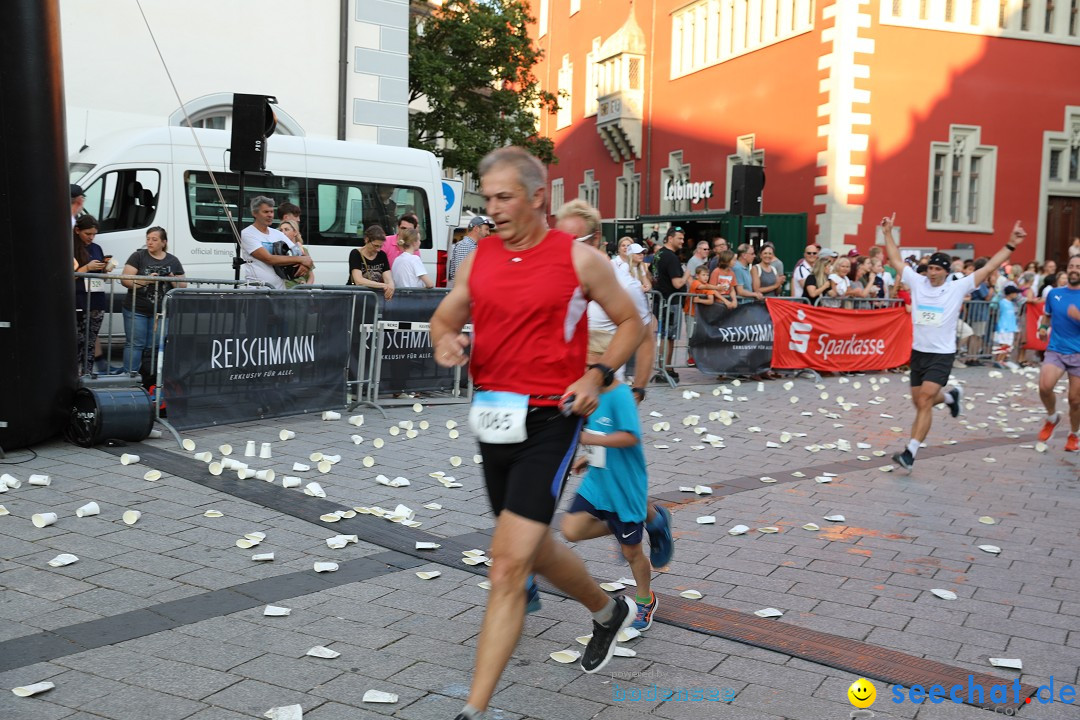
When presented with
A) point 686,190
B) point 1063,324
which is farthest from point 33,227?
point 686,190

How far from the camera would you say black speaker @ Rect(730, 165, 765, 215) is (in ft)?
52.4

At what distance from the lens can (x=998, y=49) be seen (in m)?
27.5

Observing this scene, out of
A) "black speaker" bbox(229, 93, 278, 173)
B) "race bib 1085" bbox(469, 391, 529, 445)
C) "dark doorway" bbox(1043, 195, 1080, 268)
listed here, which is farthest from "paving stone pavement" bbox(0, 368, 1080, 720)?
"dark doorway" bbox(1043, 195, 1080, 268)

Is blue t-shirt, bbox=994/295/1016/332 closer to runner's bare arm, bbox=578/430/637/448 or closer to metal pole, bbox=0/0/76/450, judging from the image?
metal pole, bbox=0/0/76/450

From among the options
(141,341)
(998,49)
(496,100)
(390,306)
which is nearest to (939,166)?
(998,49)

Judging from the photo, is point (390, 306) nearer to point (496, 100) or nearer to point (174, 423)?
point (174, 423)

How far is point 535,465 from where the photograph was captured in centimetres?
352

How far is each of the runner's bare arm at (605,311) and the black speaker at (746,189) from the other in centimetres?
1266

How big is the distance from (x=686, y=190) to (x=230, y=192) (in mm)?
22000

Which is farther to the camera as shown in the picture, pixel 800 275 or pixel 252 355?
pixel 800 275

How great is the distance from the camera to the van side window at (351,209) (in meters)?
15.2

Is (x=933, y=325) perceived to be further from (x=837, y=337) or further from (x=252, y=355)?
(x=837, y=337)

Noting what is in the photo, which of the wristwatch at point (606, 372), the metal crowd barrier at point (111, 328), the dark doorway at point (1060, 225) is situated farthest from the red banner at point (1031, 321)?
the wristwatch at point (606, 372)

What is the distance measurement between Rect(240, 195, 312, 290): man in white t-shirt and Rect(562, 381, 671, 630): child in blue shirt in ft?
22.0
